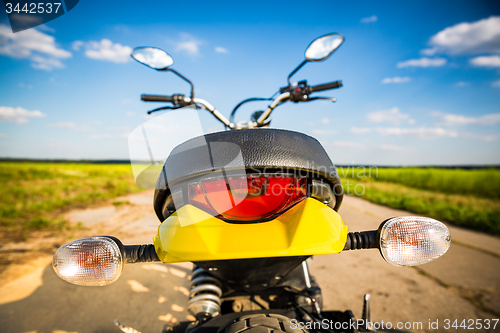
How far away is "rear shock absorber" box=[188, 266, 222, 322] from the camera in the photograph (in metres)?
0.98

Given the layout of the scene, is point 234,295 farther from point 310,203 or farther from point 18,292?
point 18,292

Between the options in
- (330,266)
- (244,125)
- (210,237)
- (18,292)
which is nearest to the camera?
(210,237)

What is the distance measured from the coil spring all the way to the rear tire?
37cm

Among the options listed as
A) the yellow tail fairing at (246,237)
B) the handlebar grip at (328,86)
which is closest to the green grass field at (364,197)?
the handlebar grip at (328,86)

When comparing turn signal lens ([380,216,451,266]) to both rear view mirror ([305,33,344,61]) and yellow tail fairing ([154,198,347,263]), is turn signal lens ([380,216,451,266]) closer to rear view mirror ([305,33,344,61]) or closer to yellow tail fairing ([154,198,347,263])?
yellow tail fairing ([154,198,347,263])

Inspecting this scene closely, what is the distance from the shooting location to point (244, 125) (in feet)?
5.64

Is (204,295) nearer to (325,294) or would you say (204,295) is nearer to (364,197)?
(325,294)

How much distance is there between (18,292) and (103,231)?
1786 mm

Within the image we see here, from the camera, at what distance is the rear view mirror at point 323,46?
59.8 inches

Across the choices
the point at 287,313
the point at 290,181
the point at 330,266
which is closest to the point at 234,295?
the point at 287,313

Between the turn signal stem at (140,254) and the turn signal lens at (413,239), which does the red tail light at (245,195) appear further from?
the turn signal lens at (413,239)

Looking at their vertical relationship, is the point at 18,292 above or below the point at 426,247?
below

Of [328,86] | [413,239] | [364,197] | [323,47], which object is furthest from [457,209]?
[413,239]

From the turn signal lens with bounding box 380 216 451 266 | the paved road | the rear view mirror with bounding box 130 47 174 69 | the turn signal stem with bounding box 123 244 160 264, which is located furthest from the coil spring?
the rear view mirror with bounding box 130 47 174 69
